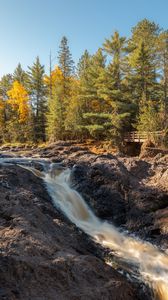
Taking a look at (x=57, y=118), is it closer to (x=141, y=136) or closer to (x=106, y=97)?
(x=106, y=97)

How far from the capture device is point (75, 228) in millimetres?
8922

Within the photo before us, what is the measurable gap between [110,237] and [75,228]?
1629 mm

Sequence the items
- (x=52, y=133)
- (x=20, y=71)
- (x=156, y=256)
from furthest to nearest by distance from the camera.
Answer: (x=20, y=71)
(x=52, y=133)
(x=156, y=256)

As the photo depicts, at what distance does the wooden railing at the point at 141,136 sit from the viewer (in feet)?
76.5

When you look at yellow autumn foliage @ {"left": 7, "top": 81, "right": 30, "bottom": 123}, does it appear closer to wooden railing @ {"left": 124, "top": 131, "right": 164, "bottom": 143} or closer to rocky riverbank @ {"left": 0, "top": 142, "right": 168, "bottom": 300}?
wooden railing @ {"left": 124, "top": 131, "right": 164, "bottom": 143}

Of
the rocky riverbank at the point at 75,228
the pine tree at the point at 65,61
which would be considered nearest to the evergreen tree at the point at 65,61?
the pine tree at the point at 65,61

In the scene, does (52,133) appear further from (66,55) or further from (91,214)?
(91,214)

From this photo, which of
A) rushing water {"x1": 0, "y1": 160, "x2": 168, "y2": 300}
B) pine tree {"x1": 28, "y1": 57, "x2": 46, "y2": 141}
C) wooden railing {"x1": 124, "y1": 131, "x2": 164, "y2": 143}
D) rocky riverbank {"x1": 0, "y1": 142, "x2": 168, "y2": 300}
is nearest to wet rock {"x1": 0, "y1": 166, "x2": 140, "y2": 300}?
rocky riverbank {"x1": 0, "y1": 142, "x2": 168, "y2": 300}

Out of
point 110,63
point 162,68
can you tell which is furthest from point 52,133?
point 162,68

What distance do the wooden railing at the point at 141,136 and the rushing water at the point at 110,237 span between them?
11334 millimetres

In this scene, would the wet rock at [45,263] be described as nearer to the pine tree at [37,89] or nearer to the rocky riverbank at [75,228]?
the rocky riverbank at [75,228]

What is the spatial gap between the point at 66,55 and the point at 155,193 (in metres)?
38.5

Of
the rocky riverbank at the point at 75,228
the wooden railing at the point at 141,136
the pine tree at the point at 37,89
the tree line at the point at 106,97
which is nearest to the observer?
the rocky riverbank at the point at 75,228

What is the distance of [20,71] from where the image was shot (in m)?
54.4
